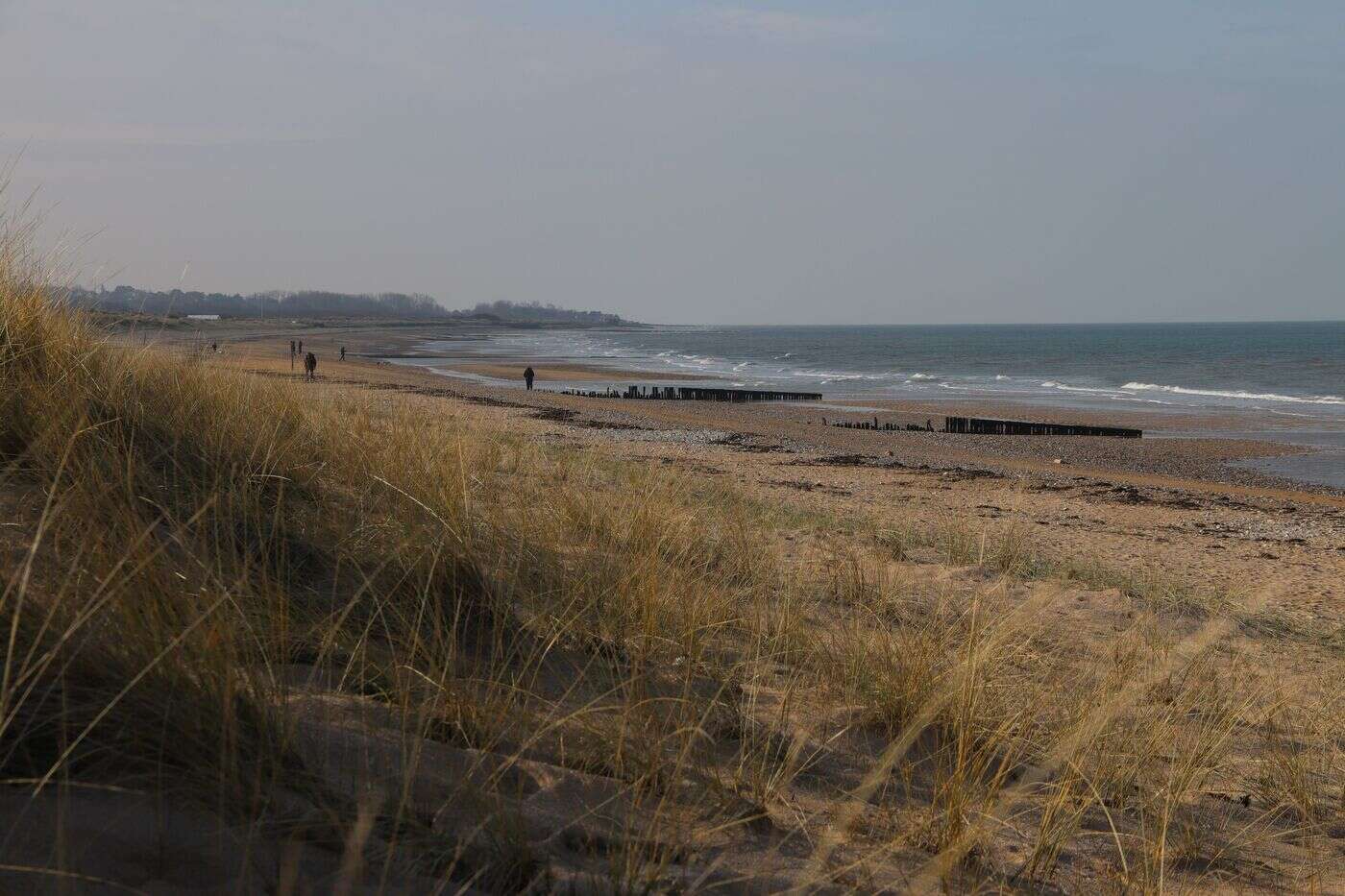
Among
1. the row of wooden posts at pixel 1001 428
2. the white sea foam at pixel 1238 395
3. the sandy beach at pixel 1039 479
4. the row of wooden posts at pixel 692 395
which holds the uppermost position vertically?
the white sea foam at pixel 1238 395

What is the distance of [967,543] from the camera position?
7500 mm

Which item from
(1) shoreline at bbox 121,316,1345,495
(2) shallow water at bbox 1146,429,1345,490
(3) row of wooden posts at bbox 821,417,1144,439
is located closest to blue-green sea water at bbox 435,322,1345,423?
(1) shoreline at bbox 121,316,1345,495

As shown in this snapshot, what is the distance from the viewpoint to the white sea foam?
35.9m

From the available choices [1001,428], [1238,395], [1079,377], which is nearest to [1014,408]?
[1001,428]

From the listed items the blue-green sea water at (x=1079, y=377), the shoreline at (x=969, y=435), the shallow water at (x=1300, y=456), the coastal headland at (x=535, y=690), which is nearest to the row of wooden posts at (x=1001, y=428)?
the shoreline at (x=969, y=435)

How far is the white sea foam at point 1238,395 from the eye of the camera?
3591cm

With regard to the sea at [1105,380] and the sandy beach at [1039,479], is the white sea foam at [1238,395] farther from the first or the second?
the sandy beach at [1039,479]

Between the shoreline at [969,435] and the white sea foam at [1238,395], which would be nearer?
the shoreline at [969,435]

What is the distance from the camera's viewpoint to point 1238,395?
39.2 m

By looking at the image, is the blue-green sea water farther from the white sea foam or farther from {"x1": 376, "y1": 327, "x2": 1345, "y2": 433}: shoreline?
{"x1": 376, "y1": 327, "x2": 1345, "y2": 433}: shoreline

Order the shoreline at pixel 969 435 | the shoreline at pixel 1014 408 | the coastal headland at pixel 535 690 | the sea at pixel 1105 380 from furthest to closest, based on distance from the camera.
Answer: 1. the sea at pixel 1105 380
2. the shoreline at pixel 1014 408
3. the shoreline at pixel 969 435
4. the coastal headland at pixel 535 690

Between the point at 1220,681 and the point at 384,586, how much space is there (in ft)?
12.1

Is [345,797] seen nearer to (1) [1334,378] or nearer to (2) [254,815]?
(2) [254,815]

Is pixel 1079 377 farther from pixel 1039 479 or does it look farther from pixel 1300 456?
pixel 1039 479
